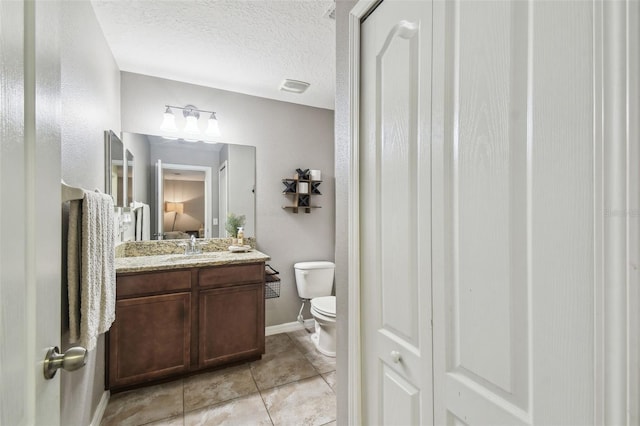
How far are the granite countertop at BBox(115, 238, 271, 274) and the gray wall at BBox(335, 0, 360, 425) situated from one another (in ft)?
4.38

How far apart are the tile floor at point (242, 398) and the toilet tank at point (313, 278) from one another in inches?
27.8

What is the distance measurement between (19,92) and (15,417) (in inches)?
22.7

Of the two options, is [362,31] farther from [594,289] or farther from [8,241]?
[8,241]

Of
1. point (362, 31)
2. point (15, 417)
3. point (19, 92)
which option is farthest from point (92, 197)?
point (362, 31)

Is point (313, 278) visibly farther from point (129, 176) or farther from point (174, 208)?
point (129, 176)

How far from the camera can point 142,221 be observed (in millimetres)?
2510

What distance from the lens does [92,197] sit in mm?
1312

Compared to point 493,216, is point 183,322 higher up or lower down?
lower down

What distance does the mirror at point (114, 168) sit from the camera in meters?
1.98

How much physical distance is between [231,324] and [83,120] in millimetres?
1663

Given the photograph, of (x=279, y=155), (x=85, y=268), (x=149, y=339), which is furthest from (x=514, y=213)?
(x=279, y=155)

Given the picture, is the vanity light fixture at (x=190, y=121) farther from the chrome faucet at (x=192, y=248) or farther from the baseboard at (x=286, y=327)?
the baseboard at (x=286, y=327)

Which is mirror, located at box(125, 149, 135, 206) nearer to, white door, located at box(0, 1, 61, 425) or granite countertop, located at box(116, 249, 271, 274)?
granite countertop, located at box(116, 249, 271, 274)

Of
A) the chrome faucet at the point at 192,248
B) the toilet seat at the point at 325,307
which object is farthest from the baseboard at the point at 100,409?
the toilet seat at the point at 325,307
